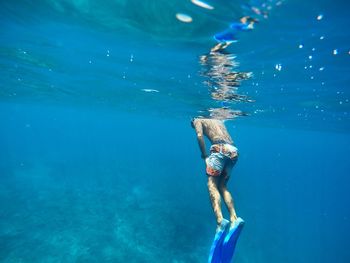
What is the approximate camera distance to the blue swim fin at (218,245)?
23.5 ft

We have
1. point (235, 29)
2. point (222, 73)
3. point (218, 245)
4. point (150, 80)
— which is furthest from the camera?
point (150, 80)

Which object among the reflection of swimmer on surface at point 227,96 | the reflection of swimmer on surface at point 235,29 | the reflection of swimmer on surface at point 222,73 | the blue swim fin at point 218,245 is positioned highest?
the reflection of swimmer on surface at point 235,29

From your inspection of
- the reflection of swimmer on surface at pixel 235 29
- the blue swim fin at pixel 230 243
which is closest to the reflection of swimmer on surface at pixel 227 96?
the reflection of swimmer on surface at pixel 235 29

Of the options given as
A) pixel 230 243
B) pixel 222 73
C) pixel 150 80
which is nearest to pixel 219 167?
pixel 230 243

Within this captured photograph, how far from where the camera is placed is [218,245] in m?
7.26

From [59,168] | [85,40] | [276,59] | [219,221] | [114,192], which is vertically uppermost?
[276,59]

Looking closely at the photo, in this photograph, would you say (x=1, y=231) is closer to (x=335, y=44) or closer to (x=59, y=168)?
(x=335, y=44)

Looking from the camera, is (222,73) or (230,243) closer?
(230,243)

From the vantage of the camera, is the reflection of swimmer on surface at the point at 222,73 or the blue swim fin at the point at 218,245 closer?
the blue swim fin at the point at 218,245

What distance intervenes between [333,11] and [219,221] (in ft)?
24.0

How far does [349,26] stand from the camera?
918cm

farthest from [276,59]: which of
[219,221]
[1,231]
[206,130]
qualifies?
[1,231]

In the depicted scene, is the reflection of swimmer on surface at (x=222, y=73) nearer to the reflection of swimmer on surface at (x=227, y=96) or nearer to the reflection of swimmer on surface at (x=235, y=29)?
the reflection of swimmer on surface at (x=227, y=96)

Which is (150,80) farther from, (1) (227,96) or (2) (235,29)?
(2) (235,29)
